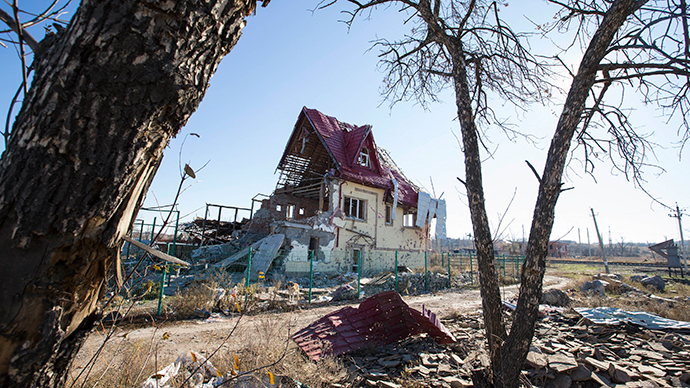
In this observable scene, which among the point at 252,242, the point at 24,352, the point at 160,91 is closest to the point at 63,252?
the point at 24,352

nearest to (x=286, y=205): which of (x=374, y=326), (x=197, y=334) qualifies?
(x=197, y=334)

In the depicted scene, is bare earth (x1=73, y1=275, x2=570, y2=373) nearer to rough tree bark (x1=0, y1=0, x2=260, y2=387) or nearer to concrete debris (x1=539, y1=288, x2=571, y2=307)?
rough tree bark (x1=0, y1=0, x2=260, y2=387)

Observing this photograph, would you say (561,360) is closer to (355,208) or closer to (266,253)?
(266,253)

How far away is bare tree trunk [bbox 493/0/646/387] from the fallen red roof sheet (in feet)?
5.96

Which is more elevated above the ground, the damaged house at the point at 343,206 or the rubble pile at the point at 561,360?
the damaged house at the point at 343,206

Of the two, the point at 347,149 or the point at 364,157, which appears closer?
the point at 347,149

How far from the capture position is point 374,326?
518 centimetres

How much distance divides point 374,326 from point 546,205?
3128mm

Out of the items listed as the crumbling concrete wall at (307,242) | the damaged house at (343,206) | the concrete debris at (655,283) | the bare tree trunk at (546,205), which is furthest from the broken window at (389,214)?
the bare tree trunk at (546,205)

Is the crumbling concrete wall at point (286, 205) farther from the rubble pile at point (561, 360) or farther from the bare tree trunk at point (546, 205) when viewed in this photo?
the bare tree trunk at point (546, 205)

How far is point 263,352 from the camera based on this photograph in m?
3.71

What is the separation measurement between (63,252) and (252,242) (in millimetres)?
16816

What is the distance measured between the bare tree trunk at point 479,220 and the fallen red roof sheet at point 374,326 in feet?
5.00

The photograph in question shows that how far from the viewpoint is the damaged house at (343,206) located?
53.0ft
